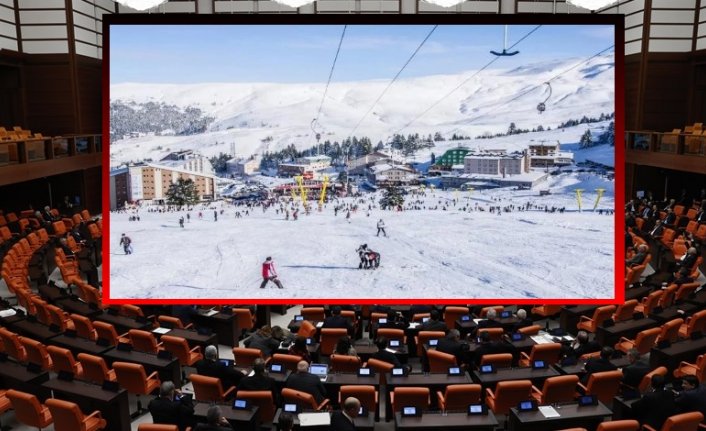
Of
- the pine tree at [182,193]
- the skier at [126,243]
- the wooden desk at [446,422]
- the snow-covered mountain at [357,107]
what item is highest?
the snow-covered mountain at [357,107]

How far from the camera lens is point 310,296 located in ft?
14.7

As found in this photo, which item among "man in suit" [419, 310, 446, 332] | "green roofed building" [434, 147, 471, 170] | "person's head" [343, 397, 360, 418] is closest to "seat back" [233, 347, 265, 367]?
"person's head" [343, 397, 360, 418]

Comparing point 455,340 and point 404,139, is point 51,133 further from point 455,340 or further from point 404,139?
point 404,139

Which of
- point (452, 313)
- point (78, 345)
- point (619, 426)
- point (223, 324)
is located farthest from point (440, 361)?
point (78, 345)

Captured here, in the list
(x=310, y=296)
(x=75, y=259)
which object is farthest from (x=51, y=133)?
(x=310, y=296)

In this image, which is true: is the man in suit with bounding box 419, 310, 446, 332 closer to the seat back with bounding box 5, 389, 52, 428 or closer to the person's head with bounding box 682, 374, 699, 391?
the person's head with bounding box 682, 374, 699, 391

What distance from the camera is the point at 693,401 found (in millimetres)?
6402

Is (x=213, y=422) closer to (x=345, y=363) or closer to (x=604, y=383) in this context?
(x=345, y=363)

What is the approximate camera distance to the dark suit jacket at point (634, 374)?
287 inches

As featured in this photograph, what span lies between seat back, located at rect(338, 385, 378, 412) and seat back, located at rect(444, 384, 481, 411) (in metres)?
0.95

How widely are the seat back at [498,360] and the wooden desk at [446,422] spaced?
1664 mm

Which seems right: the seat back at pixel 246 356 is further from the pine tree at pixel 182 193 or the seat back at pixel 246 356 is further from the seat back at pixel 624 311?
the seat back at pixel 624 311

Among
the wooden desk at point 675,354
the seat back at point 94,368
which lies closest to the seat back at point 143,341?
the seat back at point 94,368

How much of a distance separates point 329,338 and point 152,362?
9.50ft
